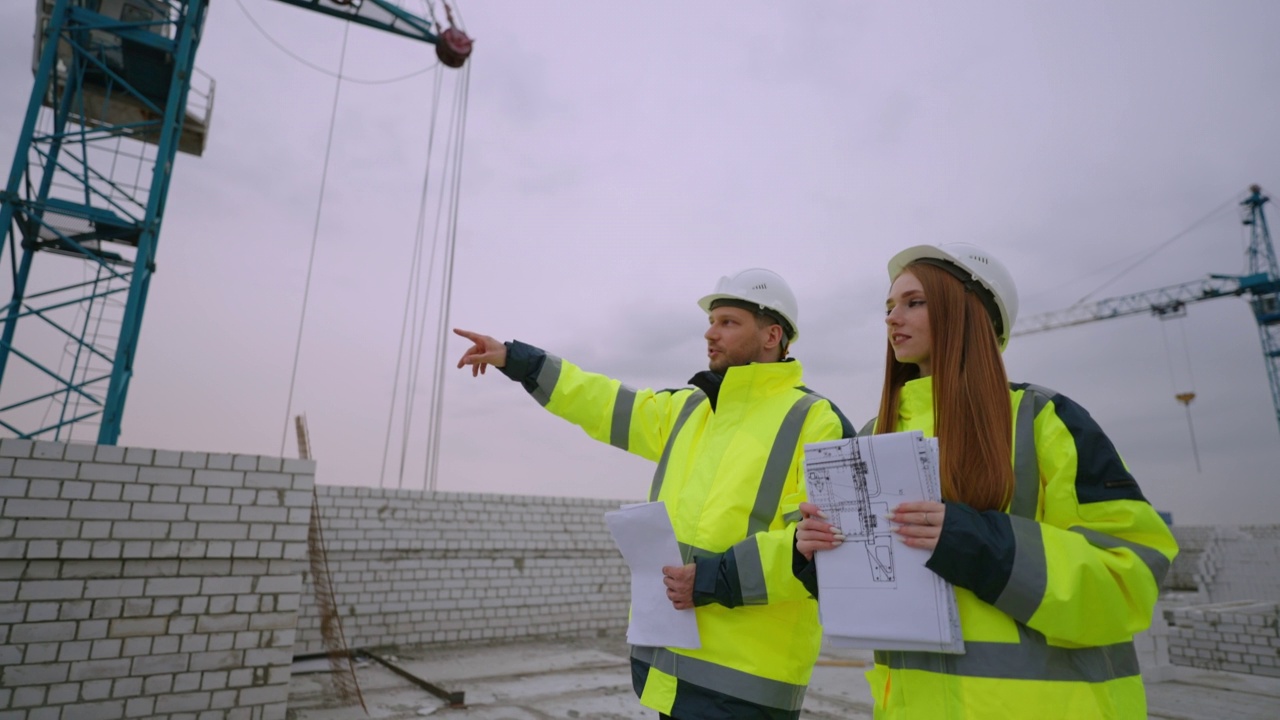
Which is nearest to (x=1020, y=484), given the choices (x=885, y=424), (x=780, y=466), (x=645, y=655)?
(x=885, y=424)

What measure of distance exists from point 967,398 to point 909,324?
223 millimetres

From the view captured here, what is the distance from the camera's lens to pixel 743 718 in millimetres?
1688

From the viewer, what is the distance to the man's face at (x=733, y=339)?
7.38ft

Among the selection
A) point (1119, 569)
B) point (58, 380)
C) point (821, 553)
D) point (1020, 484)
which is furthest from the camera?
point (58, 380)

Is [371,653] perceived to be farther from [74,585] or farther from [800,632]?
[800,632]

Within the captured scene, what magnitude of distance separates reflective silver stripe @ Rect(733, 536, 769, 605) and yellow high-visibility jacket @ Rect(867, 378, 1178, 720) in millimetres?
468

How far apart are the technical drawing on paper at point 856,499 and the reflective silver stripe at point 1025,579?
7.3 inches

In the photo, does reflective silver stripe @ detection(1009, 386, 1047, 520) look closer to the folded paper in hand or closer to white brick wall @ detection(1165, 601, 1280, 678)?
the folded paper in hand

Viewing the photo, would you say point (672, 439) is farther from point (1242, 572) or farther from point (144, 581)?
point (1242, 572)

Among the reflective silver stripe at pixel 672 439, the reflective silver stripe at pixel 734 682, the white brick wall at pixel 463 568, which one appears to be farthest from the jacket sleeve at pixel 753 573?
the white brick wall at pixel 463 568

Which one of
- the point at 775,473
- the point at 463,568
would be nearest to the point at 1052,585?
the point at 775,473

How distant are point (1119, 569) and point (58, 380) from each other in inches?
493

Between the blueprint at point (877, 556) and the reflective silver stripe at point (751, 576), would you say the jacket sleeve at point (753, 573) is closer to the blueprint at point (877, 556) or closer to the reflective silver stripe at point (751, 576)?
the reflective silver stripe at point (751, 576)

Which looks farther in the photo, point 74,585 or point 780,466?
point 74,585
